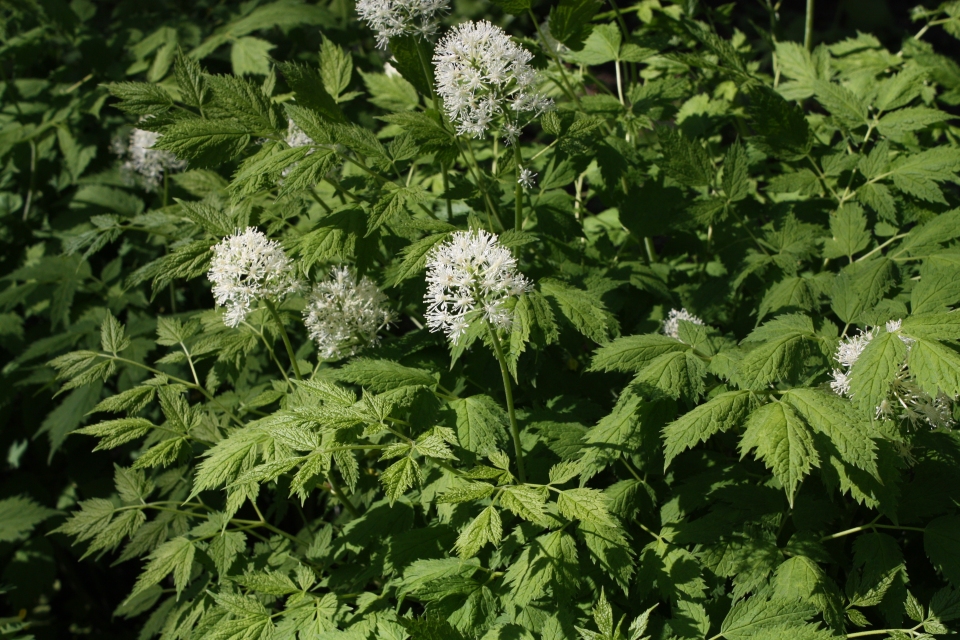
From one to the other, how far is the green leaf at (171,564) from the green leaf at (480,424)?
0.87m

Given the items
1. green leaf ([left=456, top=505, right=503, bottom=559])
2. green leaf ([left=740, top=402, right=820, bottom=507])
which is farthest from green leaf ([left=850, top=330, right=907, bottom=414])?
green leaf ([left=456, top=505, right=503, bottom=559])

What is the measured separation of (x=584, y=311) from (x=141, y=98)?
1456 mm

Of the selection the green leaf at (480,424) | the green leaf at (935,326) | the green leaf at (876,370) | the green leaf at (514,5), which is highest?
the green leaf at (514,5)

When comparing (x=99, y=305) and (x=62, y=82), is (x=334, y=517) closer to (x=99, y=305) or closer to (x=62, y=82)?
(x=99, y=305)

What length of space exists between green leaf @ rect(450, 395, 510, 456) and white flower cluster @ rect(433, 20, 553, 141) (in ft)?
2.39

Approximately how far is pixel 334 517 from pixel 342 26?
8.42 ft

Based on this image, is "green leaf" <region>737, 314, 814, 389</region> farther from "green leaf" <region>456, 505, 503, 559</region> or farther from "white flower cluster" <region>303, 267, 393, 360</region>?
"white flower cluster" <region>303, 267, 393, 360</region>

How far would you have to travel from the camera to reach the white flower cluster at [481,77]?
1.90 meters

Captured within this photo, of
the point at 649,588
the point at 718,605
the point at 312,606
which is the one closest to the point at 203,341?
the point at 312,606

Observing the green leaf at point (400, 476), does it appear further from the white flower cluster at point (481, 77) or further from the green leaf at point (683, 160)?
the green leaf at point (683, 160)

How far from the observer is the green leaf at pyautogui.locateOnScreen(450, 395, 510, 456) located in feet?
6.31

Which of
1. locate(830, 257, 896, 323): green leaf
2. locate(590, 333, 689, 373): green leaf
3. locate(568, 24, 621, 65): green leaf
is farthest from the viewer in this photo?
locate(568, 24, 621, 65): green leaf

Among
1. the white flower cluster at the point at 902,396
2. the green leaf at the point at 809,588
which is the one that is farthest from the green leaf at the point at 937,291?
the green leaf at the point at 809,588

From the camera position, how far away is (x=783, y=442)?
5.23 feet
